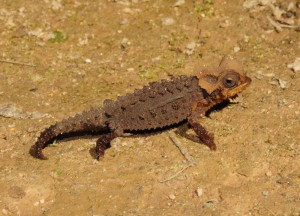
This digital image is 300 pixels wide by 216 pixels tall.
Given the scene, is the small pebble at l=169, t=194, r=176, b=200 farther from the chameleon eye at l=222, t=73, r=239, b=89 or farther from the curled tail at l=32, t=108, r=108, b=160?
the chameleon eye at l=222, t=73, r=239, b=89

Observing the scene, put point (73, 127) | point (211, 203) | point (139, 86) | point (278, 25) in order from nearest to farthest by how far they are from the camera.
Answer: point (211, 203), point (73, 127), point (139, 86), point (278, 25)

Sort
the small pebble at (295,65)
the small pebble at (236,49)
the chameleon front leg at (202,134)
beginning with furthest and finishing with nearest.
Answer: the small pebble at (236,49), the small pebble at (295,65), the chameleon front leg at (202,134)

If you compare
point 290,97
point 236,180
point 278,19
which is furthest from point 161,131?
point 278,19

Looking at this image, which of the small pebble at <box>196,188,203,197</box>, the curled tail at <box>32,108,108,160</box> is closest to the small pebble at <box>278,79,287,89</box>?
the small pebble at <box>196,188,203,197</box>

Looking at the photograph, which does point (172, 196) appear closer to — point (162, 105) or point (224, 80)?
point (162, 105)

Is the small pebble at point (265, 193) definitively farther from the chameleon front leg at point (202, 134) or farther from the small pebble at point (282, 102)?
Result: the small pebble at point (282, 102)

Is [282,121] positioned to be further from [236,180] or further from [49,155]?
[49,155]

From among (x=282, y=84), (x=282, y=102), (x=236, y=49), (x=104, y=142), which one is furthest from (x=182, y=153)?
(x=236, y=49)

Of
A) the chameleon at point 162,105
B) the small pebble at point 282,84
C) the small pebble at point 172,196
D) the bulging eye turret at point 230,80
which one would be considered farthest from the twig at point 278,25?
the small pebble at point 172,196
